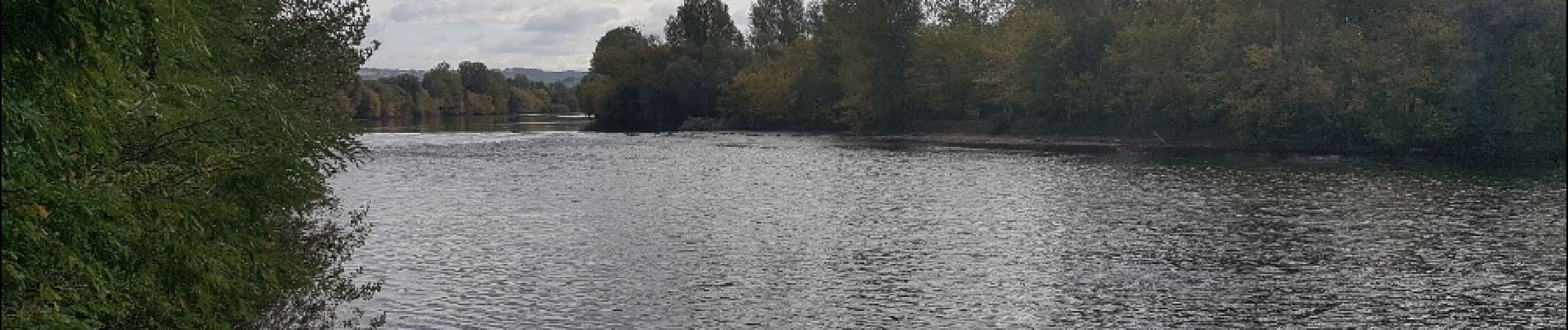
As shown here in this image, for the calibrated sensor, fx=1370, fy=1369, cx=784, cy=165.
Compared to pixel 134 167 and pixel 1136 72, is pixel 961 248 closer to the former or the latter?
pixel 134 167

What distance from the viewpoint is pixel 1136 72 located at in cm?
9894

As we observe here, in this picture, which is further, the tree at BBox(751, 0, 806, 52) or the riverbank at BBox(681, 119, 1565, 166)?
the tree at BBox(751, 0, 806, 52)

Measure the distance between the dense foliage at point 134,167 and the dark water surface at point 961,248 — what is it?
7224 millimetres

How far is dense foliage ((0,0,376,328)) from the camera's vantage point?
1053 cm

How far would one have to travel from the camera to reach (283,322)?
24.1 m

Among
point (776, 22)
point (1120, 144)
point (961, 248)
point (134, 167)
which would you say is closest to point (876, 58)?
point (1120, 144)

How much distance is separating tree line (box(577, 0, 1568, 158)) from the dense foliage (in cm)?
7210

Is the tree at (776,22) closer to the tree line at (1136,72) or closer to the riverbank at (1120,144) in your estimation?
the tree line at (1136,72)

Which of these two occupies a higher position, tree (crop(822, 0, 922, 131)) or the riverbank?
tree (crop(822, 0, 922, 131))

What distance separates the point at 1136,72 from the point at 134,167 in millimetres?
91201

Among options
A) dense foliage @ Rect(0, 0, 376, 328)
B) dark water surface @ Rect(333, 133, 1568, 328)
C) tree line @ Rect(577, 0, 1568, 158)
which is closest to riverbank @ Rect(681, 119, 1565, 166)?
tree line @ Rect(577, 0, 1568, 158)

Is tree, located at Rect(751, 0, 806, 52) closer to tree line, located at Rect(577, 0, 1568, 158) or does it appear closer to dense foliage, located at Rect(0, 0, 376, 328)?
tree line, located at Rect(577, 0, 1568, 158)

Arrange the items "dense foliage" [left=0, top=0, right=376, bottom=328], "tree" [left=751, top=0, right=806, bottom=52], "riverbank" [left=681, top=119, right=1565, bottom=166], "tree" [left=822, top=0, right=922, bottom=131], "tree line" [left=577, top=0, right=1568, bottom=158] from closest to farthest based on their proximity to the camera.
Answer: "dense foliage" [left=0, top=0, right=376, bottom=328]
"tree line" [left=577, top=0, right=1568, bottom=158]
"riverbank" [left=681, top=119, right=1565, bottom=166]
"tree" [left=822, top=0, right=922, bottom=131]
"tree" [left=751, top=0, right=806, bottom=52]

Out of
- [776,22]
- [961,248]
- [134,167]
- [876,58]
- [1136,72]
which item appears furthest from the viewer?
[776,22]
